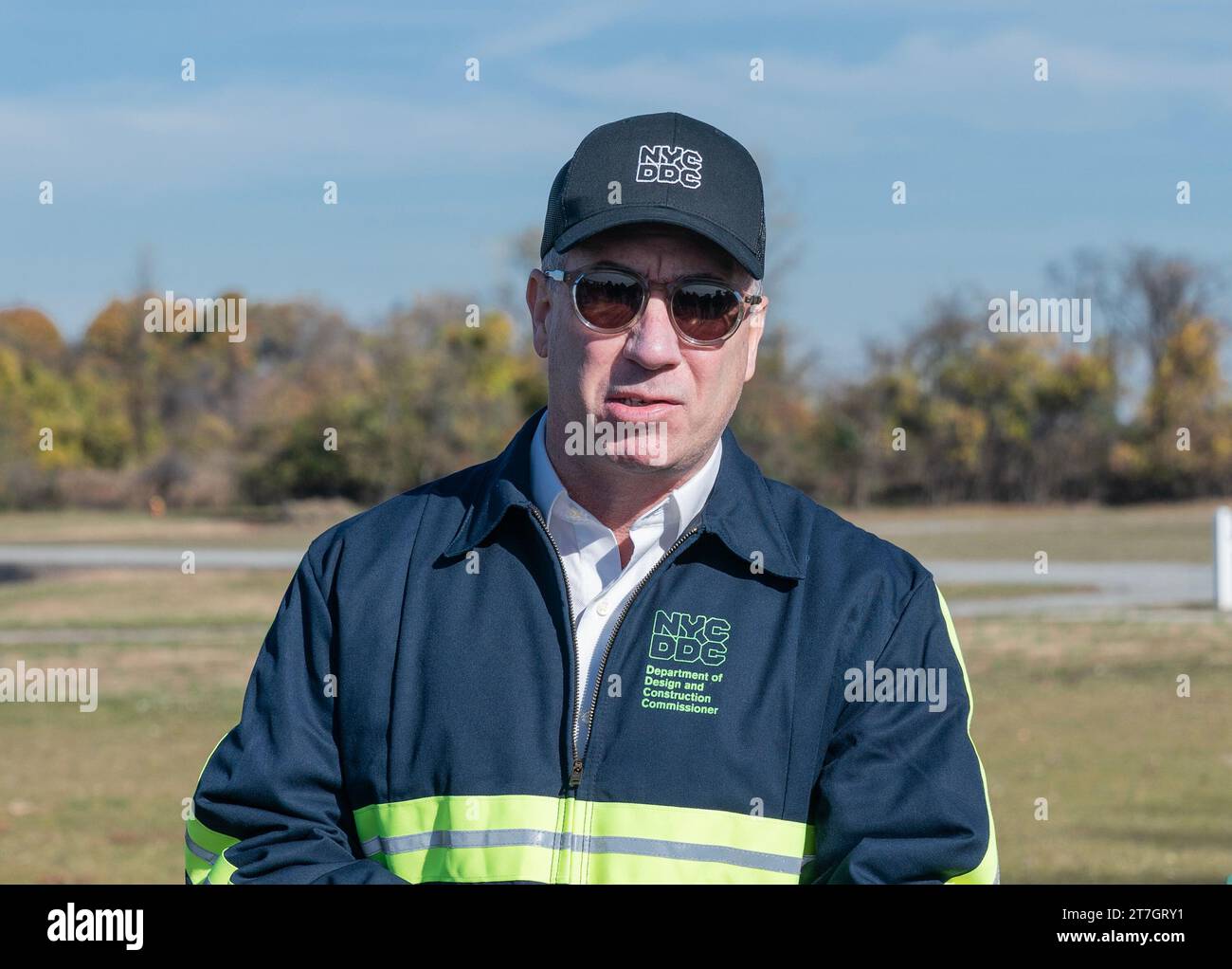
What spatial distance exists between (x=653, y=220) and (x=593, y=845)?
1.01m

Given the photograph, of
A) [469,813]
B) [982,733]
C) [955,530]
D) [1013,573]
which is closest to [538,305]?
[469,813]

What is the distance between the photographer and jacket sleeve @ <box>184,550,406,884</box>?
96.0 inches

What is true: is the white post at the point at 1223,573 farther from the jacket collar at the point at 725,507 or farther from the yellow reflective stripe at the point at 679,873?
the yellow reflective stripe at the point at 679,873

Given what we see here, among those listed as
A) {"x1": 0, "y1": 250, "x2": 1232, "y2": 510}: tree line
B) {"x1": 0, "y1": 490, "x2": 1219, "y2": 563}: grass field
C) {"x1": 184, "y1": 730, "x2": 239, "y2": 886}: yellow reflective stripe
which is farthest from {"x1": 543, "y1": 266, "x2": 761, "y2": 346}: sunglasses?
{"x1": 0, "y1": 250, "x2": 1232, "y2": 510}: tree line

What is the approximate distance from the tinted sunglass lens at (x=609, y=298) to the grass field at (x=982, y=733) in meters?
6.53

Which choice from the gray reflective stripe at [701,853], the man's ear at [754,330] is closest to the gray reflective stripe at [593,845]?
the gray reflective stripe at [701,853]

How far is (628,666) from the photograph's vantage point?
2.54 metres

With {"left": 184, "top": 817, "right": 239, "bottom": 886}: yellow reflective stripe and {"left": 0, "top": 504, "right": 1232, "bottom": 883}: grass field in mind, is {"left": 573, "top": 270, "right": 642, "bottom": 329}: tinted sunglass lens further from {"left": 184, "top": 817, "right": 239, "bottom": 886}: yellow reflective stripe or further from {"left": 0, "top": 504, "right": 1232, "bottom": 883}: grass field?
{"left": 0, "top": 504, "right": 1232, "bottom": 883}: grass field

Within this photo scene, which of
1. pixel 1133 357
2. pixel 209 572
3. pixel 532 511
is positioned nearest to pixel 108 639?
pixel 209 572

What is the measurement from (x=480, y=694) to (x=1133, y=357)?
6752 cm

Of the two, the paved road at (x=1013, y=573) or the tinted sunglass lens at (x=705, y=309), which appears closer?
the tinted sunglass lens at (x=705, y=309)

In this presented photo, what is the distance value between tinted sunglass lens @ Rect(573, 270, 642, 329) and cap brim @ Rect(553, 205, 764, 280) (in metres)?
0.07

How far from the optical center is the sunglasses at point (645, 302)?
2643 mm
